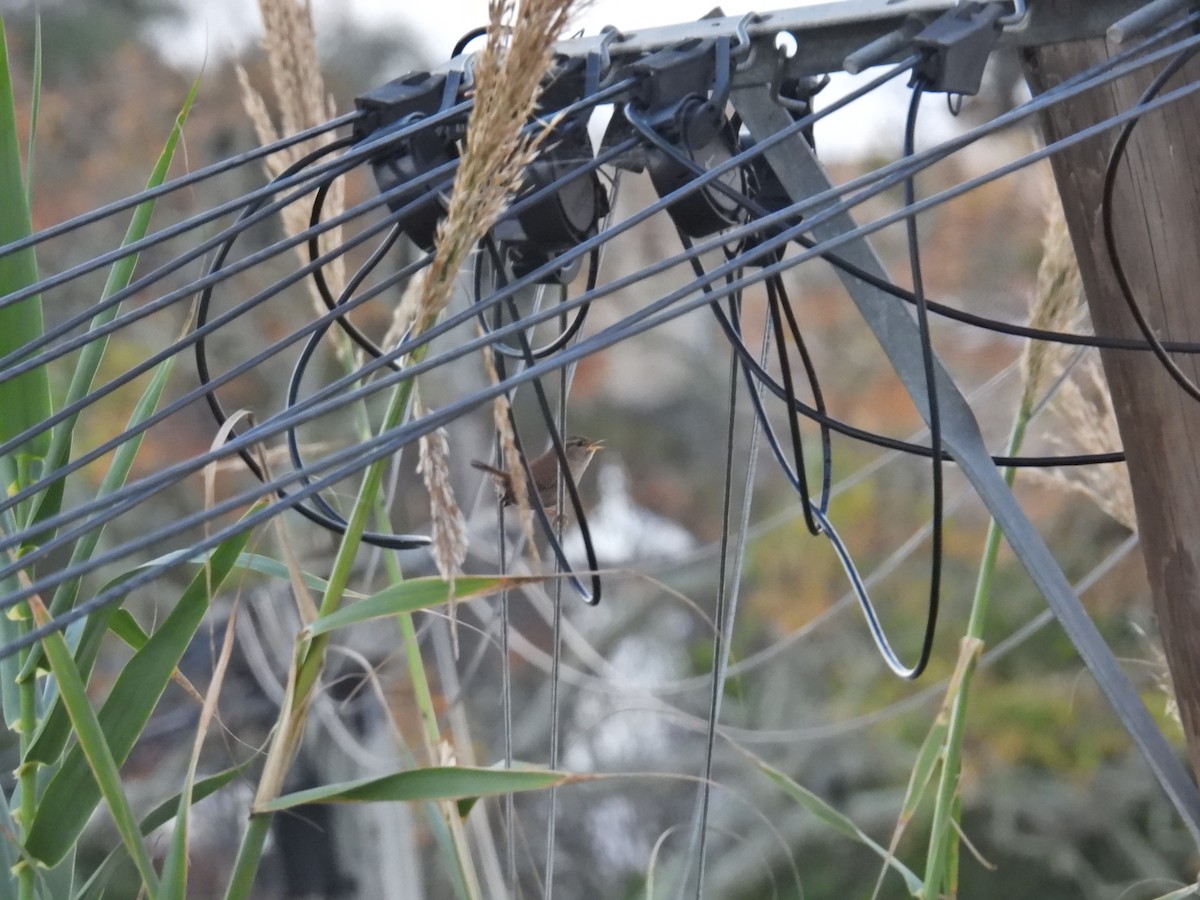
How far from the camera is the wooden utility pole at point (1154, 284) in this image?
3.08ft

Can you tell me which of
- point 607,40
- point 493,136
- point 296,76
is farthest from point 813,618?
point 493,136

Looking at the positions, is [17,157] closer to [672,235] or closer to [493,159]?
[493,159]

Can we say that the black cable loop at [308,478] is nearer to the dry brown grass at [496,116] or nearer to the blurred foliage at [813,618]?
the dry brown grass at [496,116]

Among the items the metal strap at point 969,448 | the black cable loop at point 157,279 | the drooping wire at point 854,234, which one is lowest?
the metal strap at point 969,448

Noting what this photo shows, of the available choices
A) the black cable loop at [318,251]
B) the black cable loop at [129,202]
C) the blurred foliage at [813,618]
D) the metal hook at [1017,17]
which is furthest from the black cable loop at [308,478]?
the blurred foliage at [813,618]

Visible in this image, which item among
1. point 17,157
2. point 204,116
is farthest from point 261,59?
point 17,157

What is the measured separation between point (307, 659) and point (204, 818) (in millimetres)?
4815

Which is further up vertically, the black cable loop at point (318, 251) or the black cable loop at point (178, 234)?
the black cable loop at point (178, 234)

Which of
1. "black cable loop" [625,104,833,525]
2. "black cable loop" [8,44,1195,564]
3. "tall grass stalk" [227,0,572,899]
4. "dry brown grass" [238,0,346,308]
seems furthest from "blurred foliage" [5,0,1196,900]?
"tall grass stalk" [227,0,572,899]

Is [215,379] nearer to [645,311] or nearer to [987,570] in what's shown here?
[645,311]

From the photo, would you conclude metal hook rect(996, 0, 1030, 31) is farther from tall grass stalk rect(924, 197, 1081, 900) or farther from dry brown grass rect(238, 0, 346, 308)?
dry brown grass rect(238, 0, 346, 308)

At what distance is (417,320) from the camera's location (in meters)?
0.72

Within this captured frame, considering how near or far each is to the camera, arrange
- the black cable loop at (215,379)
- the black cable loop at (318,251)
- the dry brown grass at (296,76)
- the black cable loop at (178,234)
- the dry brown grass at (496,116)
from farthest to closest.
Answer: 1. the dry brown grass at (296,76)
2. the black cable loop at (318,251)
3. the black cable loop at (178,234)
4. the black cable loop at (215,379)
5. the dry brown grass at (496,116)

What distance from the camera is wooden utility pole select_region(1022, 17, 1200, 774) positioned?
94cm
